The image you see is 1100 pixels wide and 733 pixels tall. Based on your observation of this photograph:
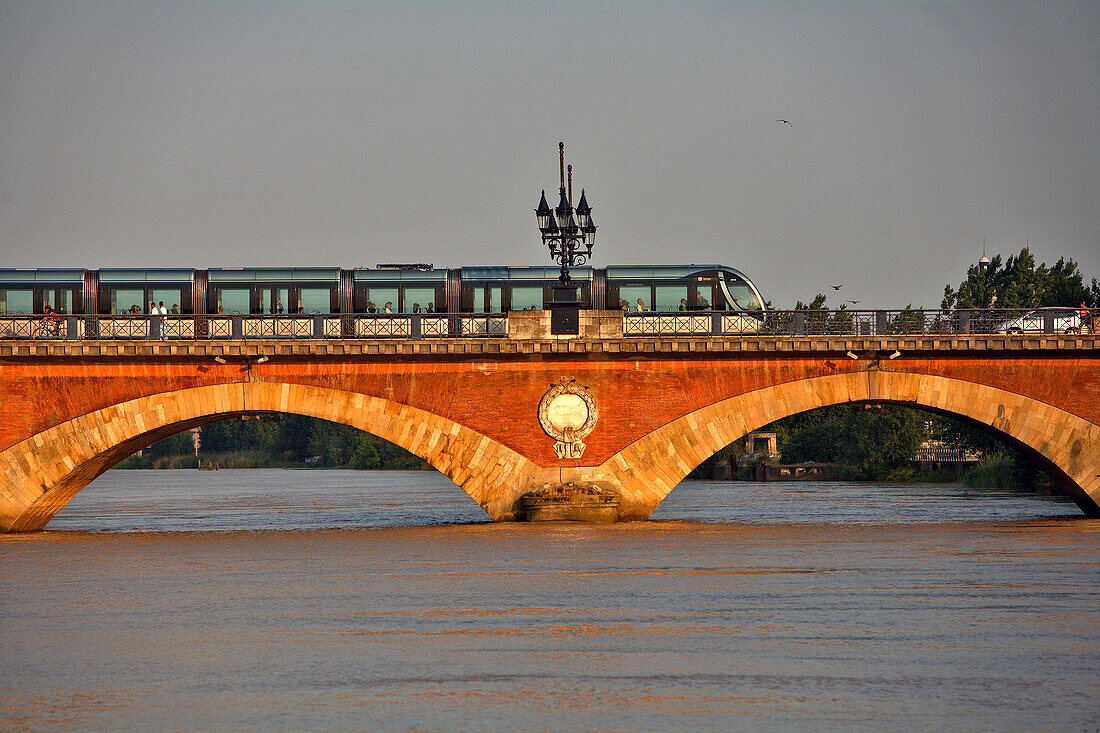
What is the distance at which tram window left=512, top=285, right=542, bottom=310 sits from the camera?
131 ft

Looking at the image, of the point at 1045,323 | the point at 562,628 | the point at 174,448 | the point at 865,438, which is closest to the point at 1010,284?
the point at 865,438

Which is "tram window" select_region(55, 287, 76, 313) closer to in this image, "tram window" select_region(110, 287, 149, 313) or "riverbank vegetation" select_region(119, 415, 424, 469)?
"tram window" select_region(110, 287, 149, 313)

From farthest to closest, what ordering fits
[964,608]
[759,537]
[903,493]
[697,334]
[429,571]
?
[903,493] → [697,334] → [759,537] → [429,571] → [964,608]

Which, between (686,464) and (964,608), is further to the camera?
(686,464)

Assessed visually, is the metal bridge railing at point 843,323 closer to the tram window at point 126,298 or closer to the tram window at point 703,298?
the tram window at point 703,298

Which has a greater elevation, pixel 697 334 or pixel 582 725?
pixel 697 334

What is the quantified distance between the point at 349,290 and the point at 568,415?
27.0ft

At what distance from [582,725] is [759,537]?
21.1 metres

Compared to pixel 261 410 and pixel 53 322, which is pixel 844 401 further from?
pixel 53 322

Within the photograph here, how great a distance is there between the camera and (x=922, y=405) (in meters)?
37.3

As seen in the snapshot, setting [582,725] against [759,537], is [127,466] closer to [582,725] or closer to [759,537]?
[759,537]

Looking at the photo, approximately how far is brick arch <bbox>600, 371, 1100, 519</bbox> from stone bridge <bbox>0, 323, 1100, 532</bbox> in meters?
0.04

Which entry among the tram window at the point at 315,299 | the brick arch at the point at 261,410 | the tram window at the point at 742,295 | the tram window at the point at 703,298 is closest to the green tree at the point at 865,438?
the tram window at the point at 742,295

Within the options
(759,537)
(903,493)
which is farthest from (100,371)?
(903,493)
